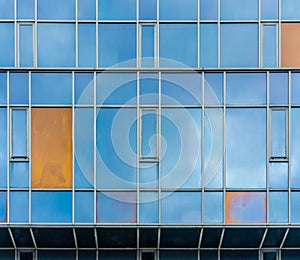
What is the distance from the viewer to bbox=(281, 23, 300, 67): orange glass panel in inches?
378

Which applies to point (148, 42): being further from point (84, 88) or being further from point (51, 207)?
point (51, 207)

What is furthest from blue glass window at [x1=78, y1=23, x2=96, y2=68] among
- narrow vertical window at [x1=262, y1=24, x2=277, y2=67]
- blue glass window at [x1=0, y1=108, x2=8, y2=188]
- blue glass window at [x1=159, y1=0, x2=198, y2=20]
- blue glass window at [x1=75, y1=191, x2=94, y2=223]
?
narrow vertical window at [x1=262, y1=24, x2=277, y2=67]

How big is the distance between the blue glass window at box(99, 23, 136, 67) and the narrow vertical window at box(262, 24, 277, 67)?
3128 mm

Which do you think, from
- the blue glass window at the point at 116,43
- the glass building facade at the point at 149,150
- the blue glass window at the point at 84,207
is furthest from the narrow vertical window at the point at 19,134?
the blue glass window at the point at 116,43

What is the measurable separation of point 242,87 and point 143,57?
2.45m

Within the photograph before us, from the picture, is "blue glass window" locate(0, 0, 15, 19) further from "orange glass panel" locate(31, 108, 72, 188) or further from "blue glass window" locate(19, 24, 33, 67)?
"orange glass panel" locate(31, 108, 72, 188)

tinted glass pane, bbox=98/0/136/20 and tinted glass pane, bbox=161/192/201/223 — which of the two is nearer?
tinted glass pane, bbox=161/192/201/223

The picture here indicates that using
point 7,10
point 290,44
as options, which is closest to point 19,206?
point 7,10

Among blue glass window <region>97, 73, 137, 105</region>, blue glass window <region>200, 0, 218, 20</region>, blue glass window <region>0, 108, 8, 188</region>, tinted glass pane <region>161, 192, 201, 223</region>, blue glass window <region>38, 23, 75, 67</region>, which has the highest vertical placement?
blue glass window <region>200, 0, 218, 20</region>

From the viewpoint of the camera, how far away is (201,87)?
9.39 meters

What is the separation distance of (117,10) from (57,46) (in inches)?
66.2

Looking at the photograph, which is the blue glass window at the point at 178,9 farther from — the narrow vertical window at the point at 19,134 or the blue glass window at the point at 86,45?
the narrow vertical window at the point at 19,134

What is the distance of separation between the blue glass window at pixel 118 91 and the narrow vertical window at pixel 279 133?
3.34 meters

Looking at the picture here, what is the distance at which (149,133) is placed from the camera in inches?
371
